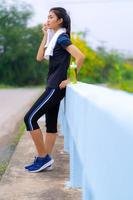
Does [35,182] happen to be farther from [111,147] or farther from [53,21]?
[111,147]

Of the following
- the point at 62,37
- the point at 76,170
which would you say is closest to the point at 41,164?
the point at 76,170

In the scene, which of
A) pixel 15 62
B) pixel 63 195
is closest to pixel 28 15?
pixel 15 62

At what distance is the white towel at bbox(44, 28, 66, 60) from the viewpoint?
19.3 feet

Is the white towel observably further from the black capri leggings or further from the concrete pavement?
the concrete pavement

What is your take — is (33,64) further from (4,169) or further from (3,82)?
(4,169)

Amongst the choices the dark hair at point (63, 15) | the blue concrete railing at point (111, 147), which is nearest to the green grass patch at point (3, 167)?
the dark hair at point (63, 15)

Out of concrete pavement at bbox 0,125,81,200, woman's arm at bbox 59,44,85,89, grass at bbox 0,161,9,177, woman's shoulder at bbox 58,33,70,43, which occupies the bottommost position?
grass at bbox 0,161,9,177

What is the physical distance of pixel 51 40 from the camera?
5941 millimetres

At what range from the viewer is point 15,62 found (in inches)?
2574

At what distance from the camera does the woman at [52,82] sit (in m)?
5.79

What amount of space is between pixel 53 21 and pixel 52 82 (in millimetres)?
667

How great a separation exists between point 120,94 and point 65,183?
2.92 metres

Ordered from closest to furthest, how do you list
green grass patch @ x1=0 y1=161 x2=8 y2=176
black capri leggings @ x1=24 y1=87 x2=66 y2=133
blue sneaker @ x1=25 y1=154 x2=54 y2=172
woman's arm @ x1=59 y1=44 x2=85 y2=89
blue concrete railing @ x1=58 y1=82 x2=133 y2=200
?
1. blue concrete railing @ x1=58 y1=82 x2=133 y2=200
2. woman's arm @ x1=59 y1=44 x2=85 y2=89
3. black capri leggings @ x1=24 y1=87 x2=66 y2=133
4. blue sneaker @ x1=25 y1=154 x2=54 y2=172
5. green grass patch @ x1=0 y1=161 x2=8 y2=176

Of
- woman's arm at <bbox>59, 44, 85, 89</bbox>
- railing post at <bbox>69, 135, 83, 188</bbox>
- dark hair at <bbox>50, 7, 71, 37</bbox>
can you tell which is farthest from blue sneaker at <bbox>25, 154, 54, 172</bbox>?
dark hair at <bbox>50, 7, 71, 37</bbox>
